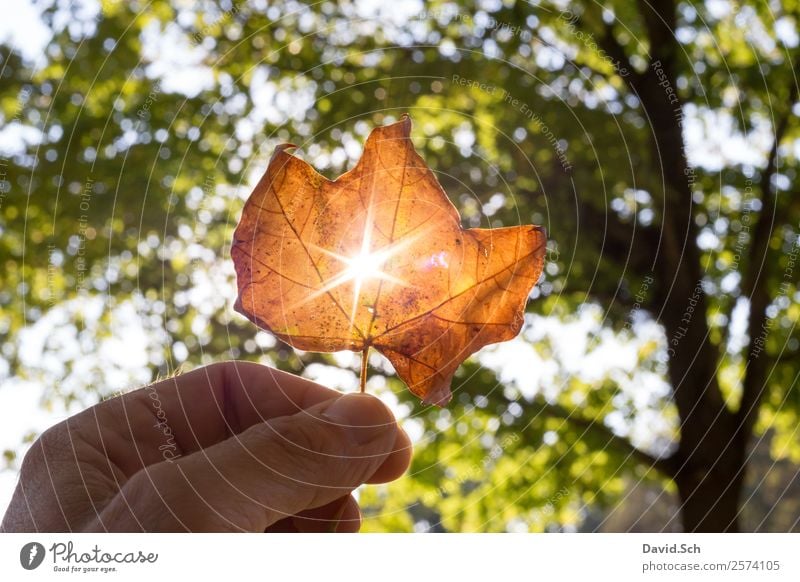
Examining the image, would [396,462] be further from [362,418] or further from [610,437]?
[610,437]

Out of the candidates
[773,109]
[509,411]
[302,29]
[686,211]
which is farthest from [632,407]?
[302,29]

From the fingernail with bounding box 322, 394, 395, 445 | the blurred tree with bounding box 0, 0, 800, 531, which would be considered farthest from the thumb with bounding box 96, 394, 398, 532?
the blurred tree with bounding box 0, 0, 800, 531

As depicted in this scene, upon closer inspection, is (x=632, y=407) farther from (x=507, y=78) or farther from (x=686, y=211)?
(x=507, y=78)

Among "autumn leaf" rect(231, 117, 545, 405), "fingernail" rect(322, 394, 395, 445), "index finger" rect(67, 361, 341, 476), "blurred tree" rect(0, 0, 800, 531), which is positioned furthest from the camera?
"blurred tree" rect(0, 0, 800, 531)

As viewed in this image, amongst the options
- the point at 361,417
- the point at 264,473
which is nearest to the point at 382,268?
the point at 361,417
